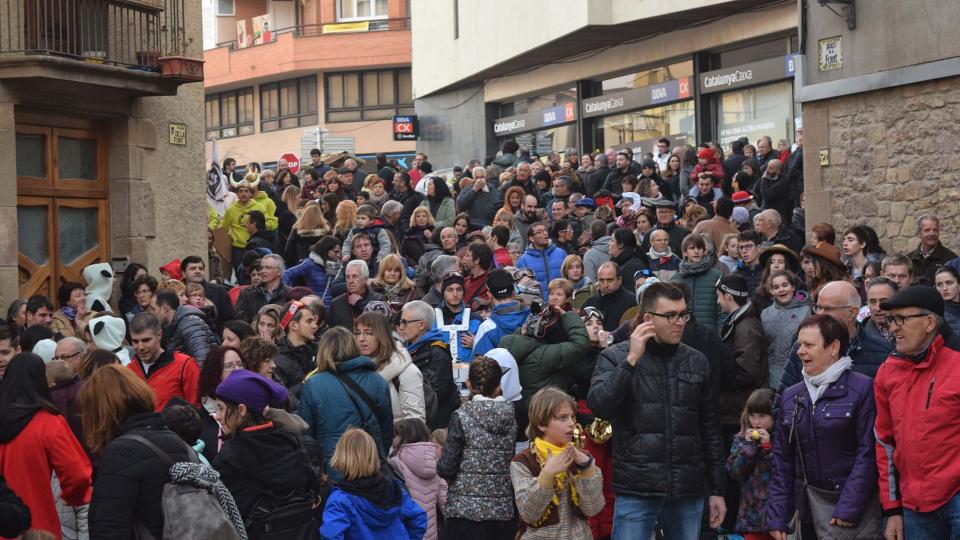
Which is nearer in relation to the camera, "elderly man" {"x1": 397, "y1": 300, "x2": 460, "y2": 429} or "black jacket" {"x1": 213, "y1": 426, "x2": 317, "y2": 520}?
"black jacket" {"x1": 213, "y1": 426, "x2": 317, "y2": 520}

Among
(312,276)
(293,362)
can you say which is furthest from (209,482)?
(312,276)

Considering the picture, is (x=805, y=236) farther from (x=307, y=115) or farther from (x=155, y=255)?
(x=307, y=115)

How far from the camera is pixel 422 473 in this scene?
884cm

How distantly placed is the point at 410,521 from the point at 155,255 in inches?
358

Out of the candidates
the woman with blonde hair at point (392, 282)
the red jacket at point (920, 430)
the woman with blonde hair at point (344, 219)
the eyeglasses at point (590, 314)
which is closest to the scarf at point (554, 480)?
the red jacket at point (920, 430)

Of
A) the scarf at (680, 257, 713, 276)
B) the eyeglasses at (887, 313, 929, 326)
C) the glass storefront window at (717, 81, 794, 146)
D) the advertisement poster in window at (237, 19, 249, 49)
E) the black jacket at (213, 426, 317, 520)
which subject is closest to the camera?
the black jacket at (213, 426, 317, 520)

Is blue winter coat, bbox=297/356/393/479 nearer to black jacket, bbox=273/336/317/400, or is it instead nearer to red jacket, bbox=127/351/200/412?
red jacket, bbox=127/351/200/412

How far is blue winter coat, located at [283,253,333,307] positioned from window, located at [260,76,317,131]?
41.5 metres

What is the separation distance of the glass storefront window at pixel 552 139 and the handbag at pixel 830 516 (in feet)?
83.4

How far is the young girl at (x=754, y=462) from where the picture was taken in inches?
335

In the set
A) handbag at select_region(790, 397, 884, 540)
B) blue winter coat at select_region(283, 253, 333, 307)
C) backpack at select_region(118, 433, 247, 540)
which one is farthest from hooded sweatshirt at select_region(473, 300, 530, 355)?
backpack at select_region(118, 433, 247, 540)

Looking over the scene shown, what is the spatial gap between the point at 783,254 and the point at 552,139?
22883mm

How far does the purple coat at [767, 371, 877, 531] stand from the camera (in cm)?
739

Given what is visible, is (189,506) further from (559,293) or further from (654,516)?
(559,293)
